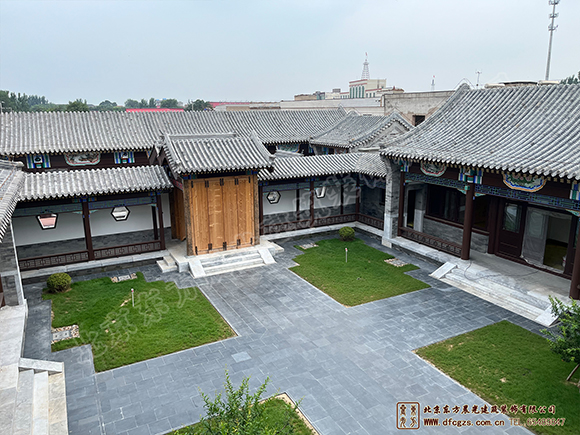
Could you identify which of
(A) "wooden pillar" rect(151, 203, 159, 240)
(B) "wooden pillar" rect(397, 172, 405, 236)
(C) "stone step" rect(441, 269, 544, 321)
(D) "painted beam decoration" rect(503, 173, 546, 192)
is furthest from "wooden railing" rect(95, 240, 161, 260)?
(D) "painted beam decoration" rect(503, 173, 546, 192)

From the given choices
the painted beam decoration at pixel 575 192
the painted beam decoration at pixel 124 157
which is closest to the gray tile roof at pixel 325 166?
the painted beam decoration at pixel 575 192

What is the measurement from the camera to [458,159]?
1252 centimetres

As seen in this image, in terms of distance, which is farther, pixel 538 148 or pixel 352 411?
pixel 538 148

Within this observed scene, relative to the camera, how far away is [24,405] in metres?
7.25

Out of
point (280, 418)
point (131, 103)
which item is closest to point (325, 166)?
point (280, 418)

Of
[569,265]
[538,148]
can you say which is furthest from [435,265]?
[538,148]

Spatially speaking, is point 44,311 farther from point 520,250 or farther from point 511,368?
point 520,250

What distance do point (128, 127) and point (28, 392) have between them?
1826 centimetres

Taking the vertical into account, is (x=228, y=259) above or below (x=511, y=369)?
above

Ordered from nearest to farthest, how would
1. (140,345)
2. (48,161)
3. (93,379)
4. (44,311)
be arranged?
(93,379), (140,345), (44,311), (48,161)

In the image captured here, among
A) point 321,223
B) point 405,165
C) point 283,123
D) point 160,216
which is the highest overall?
point 283,123

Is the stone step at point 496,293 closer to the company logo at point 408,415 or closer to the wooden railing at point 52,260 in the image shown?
the company logo at point 408,415

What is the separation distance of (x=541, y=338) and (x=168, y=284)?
10011mm

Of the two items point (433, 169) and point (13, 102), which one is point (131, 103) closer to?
point (13, 102)
